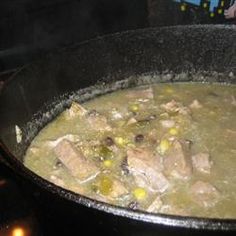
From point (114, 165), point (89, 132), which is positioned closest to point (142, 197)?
point (114, 165)

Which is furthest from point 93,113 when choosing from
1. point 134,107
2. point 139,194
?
point 139,194

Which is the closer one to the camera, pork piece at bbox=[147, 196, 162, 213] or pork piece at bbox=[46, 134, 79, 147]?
pork piece at bbox=[147, 196, 162, 213]

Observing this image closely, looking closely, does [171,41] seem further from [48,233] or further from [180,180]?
[48,233]

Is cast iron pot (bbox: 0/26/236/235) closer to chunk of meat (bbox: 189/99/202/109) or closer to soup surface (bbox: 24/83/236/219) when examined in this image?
soup surface (bbox: 24/83/236/219)

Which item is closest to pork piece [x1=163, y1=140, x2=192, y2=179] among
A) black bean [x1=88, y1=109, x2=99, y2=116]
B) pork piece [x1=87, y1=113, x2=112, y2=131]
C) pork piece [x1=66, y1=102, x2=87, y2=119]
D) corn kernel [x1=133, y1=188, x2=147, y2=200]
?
corn kernel [x1=133, y1=188, x2=147, y2=200]

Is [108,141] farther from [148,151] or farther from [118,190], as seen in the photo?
[118,190]

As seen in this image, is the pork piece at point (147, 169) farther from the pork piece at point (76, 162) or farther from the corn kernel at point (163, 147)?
the pork piece at point (76, 162)
